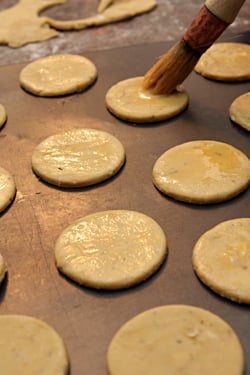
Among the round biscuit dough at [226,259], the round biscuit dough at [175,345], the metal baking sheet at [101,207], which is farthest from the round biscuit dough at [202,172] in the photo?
the round biscuit dough at [175,345]

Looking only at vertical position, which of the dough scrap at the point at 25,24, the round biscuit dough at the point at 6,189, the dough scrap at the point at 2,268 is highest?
the dough scrap at the point at 25,24

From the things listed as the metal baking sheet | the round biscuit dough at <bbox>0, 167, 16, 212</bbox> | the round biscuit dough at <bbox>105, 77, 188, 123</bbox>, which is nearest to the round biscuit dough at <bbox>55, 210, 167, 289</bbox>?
the metal baking sheet

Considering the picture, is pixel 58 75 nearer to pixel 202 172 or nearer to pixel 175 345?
pixel 202 172

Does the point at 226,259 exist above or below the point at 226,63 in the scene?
below

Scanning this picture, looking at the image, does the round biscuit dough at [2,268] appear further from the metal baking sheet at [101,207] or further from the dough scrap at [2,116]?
the dough scrap at [2,116]

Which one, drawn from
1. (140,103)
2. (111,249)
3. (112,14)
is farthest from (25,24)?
(111,249)

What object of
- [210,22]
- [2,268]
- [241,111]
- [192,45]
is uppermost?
[210,22]

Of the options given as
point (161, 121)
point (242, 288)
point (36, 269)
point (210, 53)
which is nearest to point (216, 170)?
point (161, 121)
